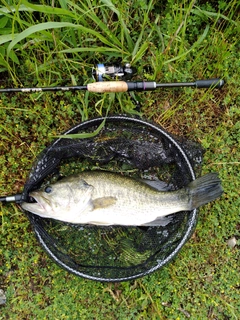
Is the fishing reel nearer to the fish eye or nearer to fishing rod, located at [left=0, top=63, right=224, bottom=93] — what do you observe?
A: fishing rod, located at [left=0, top=63, right=224, bottom=93]

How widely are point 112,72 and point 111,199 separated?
0.90m

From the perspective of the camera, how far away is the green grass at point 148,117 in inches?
113

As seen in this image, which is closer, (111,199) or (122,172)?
(111,199)

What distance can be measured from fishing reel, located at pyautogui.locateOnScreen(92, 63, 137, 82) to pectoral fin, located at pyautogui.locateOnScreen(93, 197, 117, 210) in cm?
84

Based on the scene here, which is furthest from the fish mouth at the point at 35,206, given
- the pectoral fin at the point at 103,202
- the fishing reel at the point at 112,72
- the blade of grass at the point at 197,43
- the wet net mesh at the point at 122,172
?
the blade of grass at the point at 197,43

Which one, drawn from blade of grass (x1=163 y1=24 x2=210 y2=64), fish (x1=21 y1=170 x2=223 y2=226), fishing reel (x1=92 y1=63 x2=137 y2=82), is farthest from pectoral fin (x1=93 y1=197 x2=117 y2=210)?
blade of grass (x1=163 y1=24 x2=210 y2=64)

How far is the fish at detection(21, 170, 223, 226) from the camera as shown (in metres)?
2.50

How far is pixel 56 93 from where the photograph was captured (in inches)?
Result: 116

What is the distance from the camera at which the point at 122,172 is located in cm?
289

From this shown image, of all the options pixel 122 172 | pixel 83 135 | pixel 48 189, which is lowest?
pixel 122 172

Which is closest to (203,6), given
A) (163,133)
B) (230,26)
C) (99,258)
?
(230,26)

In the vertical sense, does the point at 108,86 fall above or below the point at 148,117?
above

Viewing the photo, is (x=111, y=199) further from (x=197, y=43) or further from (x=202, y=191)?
(x=197, y=43)

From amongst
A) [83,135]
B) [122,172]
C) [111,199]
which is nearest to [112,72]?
[83,135]
